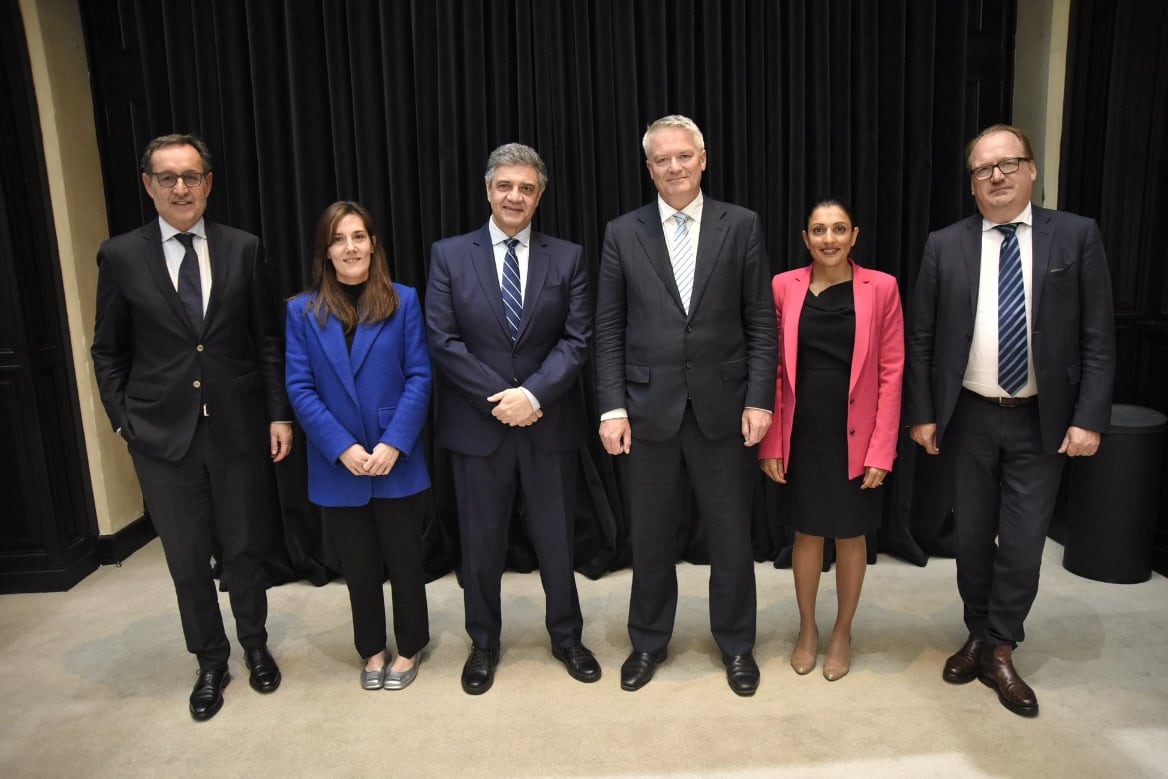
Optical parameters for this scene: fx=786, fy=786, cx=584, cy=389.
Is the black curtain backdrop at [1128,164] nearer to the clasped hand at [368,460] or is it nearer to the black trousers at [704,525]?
the black trousers at [704,525]

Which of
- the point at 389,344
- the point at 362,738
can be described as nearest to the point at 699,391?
the point at 389,344

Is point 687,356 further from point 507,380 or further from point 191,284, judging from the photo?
point 191,284

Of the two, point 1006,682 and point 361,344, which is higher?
point 361,344

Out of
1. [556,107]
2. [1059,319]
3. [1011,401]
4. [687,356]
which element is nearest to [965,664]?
[1011,401]

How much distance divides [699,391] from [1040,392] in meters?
0.99

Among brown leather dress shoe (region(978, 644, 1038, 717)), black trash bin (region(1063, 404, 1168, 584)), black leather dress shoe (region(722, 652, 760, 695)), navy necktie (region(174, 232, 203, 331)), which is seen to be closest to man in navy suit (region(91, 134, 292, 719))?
navy necktie (region(174, 232, 203, 331))

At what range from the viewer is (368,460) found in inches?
92.6

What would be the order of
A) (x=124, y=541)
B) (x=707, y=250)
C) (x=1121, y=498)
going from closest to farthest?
(x=707, y=250), (x=1121, y=498), (x=124, y=541)

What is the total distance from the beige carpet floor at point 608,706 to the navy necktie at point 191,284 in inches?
49.2

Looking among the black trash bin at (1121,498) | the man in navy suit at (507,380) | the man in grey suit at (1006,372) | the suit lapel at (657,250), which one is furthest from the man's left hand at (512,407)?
the black trash bin at (1121,498)

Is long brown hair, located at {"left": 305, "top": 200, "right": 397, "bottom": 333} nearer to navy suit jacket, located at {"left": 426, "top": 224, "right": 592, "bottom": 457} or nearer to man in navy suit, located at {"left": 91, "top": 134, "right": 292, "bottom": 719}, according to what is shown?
navy suit jacket, located at {"left": 426, "top": 224, "right": 592, "bottom": 457}

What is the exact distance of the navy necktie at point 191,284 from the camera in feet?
7.77

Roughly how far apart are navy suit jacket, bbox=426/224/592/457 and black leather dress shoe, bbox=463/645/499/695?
2.33ft

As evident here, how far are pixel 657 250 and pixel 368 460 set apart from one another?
1075 mm
